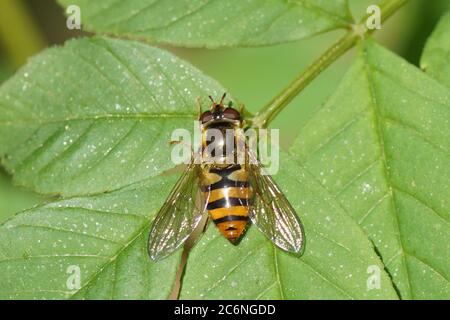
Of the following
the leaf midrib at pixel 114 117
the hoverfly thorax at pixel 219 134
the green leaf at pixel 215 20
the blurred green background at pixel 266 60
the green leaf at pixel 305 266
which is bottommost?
the green leaf at pixel 305 266

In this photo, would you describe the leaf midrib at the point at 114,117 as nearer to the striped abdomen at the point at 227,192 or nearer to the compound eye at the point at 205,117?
the compound eye at the point at 205,117

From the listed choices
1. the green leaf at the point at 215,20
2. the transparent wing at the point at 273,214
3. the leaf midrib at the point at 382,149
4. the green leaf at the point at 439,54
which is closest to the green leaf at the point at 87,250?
the transparent wing at the point at 273,214

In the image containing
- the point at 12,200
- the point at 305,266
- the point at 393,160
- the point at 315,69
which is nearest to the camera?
the point at 305,266

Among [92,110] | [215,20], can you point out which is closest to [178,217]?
[92,110]

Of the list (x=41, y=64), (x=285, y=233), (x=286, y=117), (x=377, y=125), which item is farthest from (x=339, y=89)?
(x=286, y=117)

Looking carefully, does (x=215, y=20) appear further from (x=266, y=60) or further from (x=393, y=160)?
(x=266, y=60)

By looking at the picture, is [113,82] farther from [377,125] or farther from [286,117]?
[286,117]
